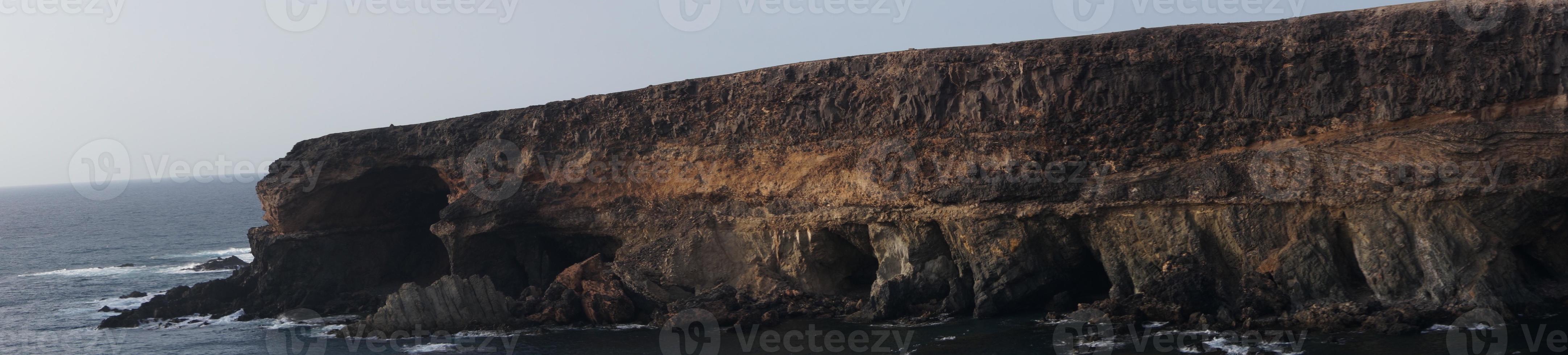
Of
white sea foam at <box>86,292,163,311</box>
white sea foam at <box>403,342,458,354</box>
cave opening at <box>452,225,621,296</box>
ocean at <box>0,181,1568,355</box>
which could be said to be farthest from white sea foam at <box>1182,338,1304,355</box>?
white sea foam at <box>86,292,163,311</box>

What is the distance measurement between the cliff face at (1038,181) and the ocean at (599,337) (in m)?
A: 1.25

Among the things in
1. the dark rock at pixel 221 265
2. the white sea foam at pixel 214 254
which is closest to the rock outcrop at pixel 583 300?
the dark rock at pixel 221 265

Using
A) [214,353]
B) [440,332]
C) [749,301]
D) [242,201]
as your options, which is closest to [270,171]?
[214,353]

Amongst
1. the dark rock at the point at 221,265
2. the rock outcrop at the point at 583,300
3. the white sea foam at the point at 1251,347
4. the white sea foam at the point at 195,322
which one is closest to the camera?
the white sea foam at the point at 1251,347

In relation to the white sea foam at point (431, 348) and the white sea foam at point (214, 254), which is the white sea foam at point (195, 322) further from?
the white sea foam at point (214, 254)

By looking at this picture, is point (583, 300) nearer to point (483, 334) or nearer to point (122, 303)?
point (483, 334)

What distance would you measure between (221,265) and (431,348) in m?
32.5

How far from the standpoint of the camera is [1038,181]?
30812mm

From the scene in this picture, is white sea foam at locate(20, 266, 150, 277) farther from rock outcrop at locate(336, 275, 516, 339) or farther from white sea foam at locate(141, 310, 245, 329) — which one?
rock outcrop at locate(336, 275, 516, 339)

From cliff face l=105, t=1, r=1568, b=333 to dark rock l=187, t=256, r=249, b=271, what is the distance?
16513 millimetres

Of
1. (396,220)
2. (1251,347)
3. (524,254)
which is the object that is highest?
(396,220)

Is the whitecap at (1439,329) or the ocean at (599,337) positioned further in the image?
the whitecap at (1439,329)

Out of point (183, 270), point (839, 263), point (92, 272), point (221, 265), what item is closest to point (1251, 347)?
point (839, 263)

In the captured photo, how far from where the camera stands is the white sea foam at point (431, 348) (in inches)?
1249
